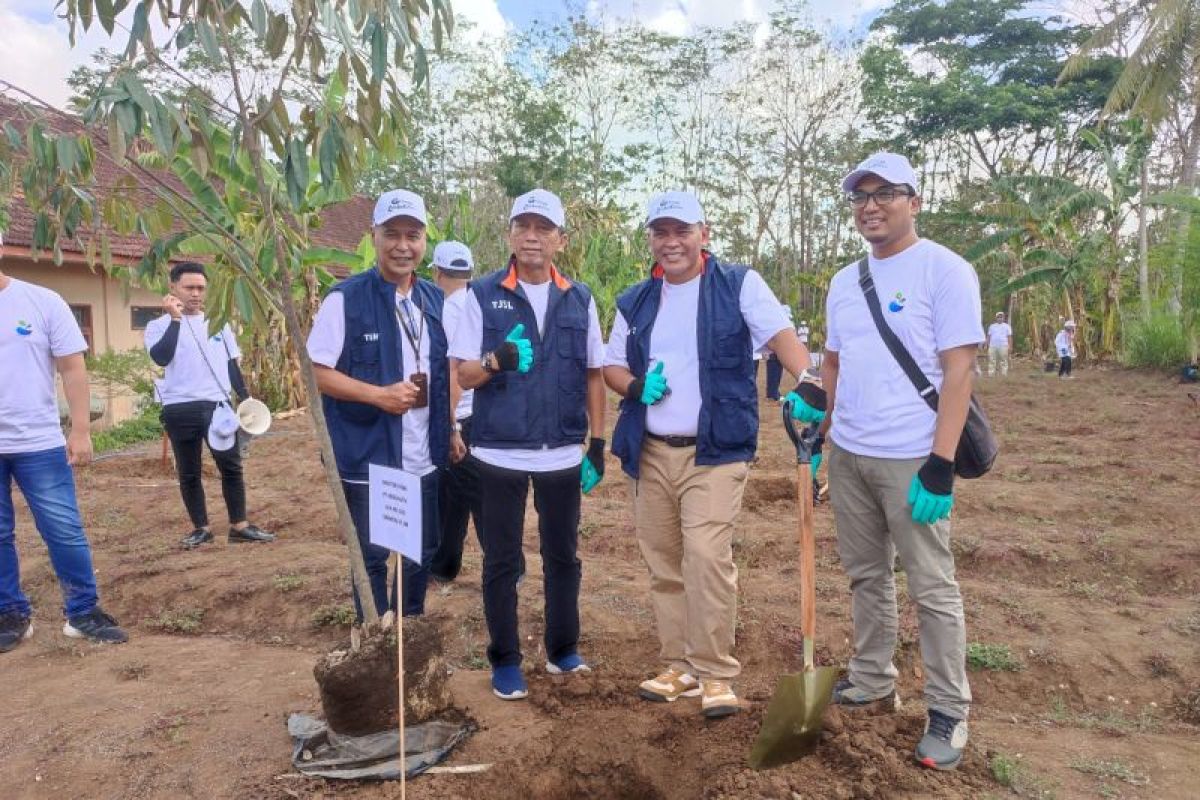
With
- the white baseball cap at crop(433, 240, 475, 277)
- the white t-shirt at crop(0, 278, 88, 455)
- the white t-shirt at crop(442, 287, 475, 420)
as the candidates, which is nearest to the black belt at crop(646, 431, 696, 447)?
the white t-shirt at crop(442, 287, 475, 420)

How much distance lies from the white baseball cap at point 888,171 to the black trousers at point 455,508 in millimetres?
2662

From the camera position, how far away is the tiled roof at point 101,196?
2807 mm

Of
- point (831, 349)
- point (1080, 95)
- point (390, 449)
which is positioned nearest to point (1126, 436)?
point (831, 349)

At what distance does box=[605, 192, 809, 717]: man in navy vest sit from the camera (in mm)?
3312

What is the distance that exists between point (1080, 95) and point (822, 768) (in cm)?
3256

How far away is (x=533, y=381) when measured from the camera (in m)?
3.46

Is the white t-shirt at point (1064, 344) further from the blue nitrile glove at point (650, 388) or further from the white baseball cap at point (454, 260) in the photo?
the blue nitrile glove at point (650, 388)

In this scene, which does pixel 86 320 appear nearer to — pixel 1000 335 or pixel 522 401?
pixel 522 401

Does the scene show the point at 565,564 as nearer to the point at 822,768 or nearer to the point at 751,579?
the point at 822,768

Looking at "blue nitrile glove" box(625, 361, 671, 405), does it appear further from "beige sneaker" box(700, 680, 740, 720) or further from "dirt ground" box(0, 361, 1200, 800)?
"dirt ground" box(0, 361, 1200, 800)

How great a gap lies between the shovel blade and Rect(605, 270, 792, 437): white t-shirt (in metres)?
0.99

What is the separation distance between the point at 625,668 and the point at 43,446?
119 inches

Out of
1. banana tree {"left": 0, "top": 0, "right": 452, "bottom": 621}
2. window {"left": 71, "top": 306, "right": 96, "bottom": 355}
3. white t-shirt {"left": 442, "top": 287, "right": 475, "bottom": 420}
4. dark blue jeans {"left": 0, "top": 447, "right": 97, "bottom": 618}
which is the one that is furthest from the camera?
window {"left": 71, "top": 306, "right": 96, "bottom": 355}

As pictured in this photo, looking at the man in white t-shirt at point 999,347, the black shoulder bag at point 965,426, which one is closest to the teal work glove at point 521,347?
the black shoulder bag at point 965,426
